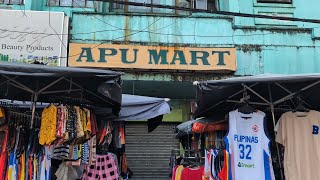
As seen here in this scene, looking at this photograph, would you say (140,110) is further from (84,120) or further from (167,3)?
(167,3)

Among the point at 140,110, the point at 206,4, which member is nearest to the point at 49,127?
the point at 140,110

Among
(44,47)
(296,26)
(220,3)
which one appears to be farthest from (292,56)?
(44,47)

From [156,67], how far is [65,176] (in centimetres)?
446

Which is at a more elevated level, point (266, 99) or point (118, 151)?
point (266, 99)

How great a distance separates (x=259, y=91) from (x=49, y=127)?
313cm

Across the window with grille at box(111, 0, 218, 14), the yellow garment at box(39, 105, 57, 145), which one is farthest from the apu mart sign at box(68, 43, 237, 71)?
the yellow garment at box(39, 105, 57, 145)

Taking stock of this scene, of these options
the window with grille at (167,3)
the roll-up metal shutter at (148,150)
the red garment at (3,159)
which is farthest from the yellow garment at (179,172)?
the window with grille at (167,3)

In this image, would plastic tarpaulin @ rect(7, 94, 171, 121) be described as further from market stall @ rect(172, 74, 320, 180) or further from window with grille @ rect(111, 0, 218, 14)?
window with grille @ rect(111, 0, 218, 14)

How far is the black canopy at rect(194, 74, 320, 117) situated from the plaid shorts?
6.40 feet

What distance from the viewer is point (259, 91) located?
20.2 feet

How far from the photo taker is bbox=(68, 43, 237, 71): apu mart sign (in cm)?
1018

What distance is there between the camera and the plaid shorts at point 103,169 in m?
7.28

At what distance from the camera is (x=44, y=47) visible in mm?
10109

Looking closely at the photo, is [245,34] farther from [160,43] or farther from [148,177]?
[148,177]
